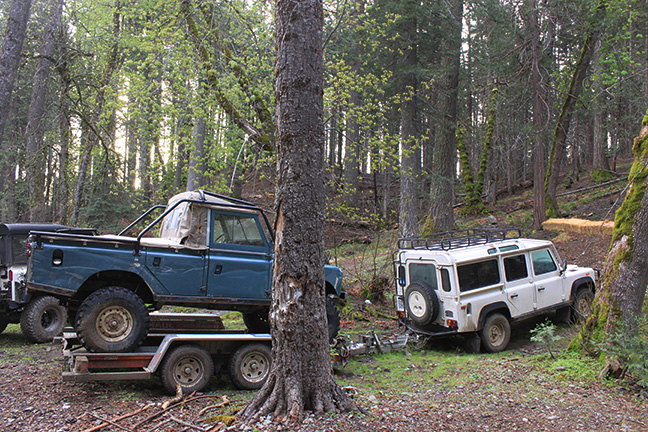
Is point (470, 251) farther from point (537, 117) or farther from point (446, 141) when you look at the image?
point (537, 117)

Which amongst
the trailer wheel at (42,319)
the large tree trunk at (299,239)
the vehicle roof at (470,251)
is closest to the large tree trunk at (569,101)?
the vehicle roof at (470,251)

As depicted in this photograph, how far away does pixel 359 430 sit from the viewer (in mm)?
4297

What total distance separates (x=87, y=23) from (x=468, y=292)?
53.1 feet

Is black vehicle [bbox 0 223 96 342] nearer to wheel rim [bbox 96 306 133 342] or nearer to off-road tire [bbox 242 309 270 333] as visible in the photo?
wheel rim [bbox 96 306 133 342]

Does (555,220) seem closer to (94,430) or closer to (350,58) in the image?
(350,58)

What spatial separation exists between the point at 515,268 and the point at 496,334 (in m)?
1.37

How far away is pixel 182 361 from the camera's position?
5.91m

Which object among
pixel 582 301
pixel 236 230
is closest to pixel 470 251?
pixel 582 301

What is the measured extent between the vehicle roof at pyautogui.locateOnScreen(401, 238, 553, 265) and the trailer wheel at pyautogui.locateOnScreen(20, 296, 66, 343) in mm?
6883

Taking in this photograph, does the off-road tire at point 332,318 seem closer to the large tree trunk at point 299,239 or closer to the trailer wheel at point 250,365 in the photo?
the trailer wheel at point 250,365

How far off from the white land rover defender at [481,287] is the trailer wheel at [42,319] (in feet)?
21.9

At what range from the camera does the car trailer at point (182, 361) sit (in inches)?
213

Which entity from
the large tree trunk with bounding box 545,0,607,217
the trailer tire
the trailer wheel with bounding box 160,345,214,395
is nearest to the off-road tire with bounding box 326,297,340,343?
the trailer wheel with bounding box 160,345,214,395

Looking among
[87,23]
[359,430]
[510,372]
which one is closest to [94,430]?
[359,430]
